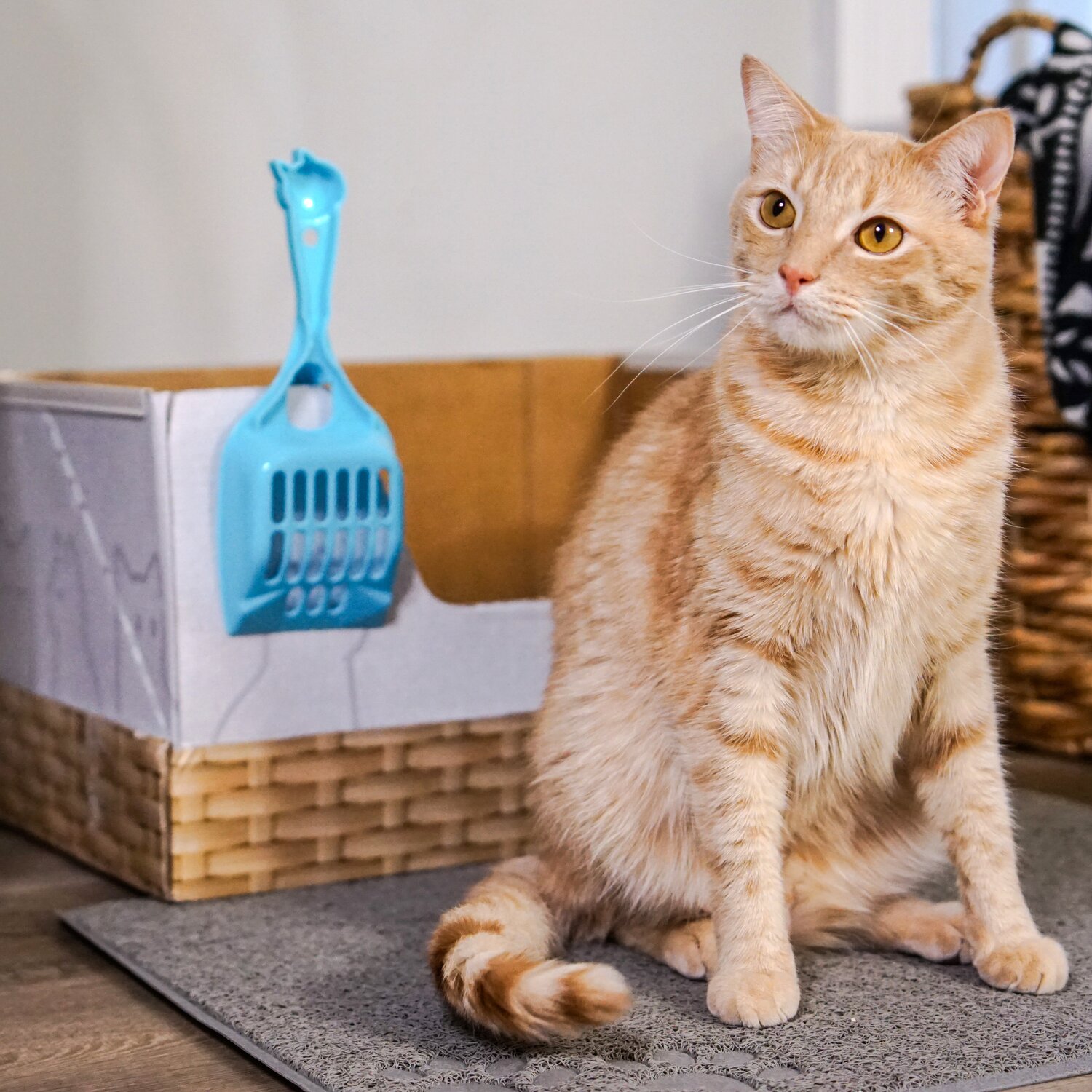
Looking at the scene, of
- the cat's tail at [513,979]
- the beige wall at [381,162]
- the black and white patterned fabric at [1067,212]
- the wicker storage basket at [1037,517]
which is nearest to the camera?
the cat's tail at [513,979]

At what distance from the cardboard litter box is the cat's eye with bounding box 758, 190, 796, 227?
0.57 m

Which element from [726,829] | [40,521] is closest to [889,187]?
[726,829]

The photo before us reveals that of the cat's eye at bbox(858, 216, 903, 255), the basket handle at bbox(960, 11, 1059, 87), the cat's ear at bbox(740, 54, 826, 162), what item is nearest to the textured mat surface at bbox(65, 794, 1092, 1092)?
the cat's eye at bbox(858, 216, 903, 255)

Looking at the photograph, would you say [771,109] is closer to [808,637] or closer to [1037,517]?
[808,637]

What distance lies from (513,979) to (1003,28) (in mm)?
1556

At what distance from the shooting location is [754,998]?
45.2 inches

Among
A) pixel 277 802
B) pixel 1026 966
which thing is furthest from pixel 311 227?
pixel 1026 966

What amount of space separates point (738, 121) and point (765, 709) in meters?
1.97

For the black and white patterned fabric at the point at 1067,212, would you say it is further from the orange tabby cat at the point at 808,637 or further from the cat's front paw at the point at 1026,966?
the cat's front paw at the point at 1026,966

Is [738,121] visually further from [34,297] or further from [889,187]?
[889,187]

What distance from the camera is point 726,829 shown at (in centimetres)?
120

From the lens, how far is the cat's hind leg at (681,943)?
1.29 m

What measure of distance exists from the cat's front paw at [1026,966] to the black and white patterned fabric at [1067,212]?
2.76 feet

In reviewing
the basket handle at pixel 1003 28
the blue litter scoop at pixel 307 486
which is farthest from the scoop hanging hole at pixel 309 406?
the basket handle at pixel 1003 28
